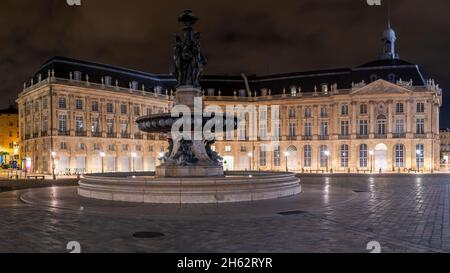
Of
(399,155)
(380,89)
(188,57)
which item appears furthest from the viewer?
(380,89)

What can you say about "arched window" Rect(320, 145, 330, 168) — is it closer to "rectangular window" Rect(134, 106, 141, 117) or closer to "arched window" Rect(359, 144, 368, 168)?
"arched window" Rect(359, 144, 368, 168)

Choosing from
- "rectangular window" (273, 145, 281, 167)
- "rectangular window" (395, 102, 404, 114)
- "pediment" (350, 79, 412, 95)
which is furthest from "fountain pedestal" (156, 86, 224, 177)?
"rectangular window" (273, 145, 281, 167)

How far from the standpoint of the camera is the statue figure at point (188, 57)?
79.9 ft

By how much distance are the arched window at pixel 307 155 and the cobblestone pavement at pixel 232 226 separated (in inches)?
2407

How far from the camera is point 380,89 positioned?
244 feet

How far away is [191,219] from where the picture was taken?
1432 centimetres

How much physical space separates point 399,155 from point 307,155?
15.4 metres

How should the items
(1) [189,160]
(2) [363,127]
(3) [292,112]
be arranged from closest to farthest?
(1) [189,160]
(2) [363,127]
(3) [292,112]

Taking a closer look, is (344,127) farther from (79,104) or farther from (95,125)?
(79,104)

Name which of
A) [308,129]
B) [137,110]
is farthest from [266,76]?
[137,110]

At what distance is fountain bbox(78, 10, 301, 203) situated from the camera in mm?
18828

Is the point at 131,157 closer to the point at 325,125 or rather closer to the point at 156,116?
the point at 325,125

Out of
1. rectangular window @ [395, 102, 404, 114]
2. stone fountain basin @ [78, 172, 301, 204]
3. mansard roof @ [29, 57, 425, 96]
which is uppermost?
mansard roof @ [29, 57, 425, 96]
